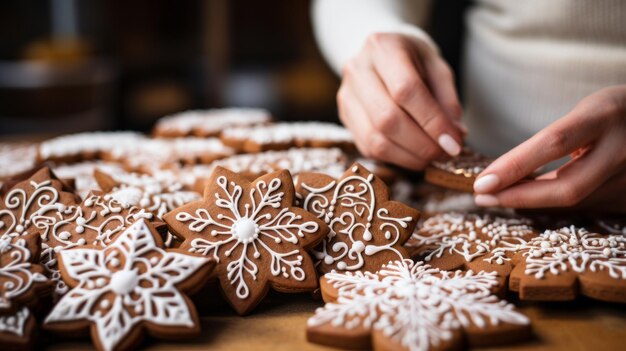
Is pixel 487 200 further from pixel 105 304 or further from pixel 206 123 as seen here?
pixel 206 123

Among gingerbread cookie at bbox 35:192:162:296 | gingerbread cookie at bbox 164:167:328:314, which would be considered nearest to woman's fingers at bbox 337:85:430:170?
gingerbread cookie at bbox 164:167:328:314

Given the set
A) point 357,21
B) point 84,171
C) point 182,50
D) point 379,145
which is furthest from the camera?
point 182,50

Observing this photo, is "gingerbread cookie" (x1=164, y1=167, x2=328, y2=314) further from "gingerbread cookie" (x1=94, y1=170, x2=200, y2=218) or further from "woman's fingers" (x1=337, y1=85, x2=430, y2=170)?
"woman's fingers" (x1=337, y1=85, x2=430, y2=170)

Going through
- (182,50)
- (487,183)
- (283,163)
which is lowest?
(182,50)

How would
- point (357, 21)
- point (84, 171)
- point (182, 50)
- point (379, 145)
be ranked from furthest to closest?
point (182, 50) → point (357, 21) → point (84, 171) → point (379, 145)

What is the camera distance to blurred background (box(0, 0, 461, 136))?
4.17 metres

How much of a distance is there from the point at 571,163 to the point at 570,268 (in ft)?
0.74

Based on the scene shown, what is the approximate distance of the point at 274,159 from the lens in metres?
1.33

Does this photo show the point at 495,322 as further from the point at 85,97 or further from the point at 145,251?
the point at 85,97

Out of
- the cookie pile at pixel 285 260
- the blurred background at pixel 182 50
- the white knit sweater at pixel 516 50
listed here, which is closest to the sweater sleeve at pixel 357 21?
the white knit sweater at pixel 516 50

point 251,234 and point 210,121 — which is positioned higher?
point 251,234

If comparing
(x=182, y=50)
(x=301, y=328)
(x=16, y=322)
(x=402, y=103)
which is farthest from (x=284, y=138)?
(x=182, y=50)

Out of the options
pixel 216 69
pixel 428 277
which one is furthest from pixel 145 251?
pixel 216 69

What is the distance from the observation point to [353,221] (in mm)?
934
